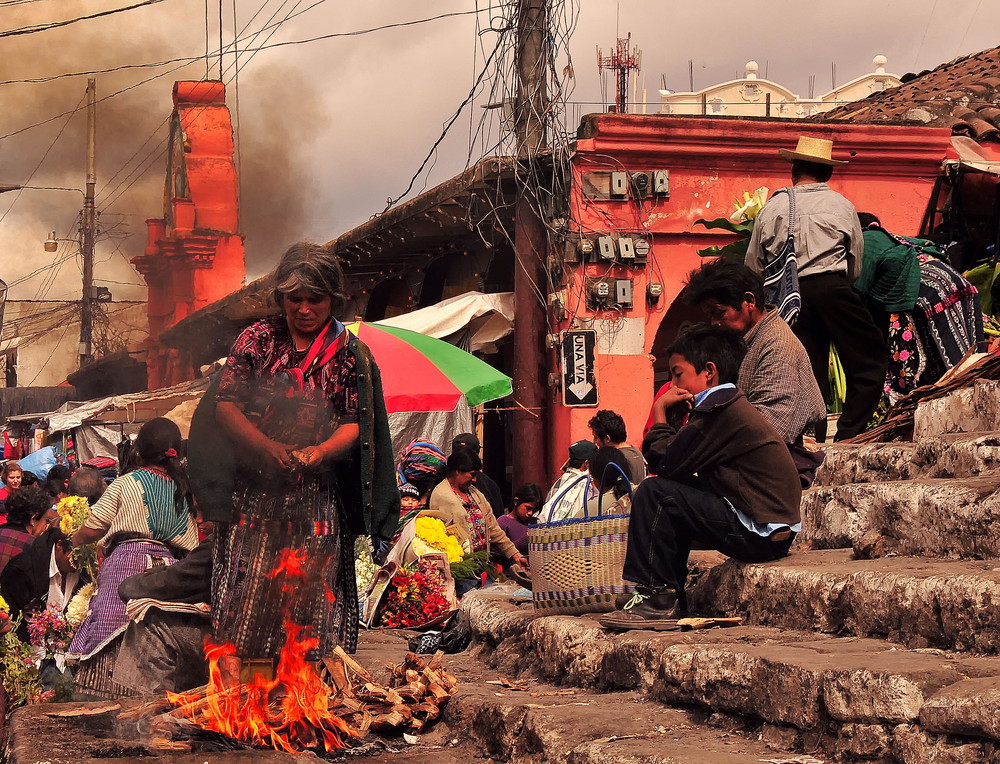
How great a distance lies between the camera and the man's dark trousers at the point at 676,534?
16.0 ft

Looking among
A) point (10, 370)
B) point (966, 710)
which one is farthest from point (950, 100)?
point (10, 370)

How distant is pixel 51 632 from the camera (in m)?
6.59

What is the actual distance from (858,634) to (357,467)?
1993 millimetres

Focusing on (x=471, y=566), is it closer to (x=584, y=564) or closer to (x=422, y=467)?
(x=422, y=467)

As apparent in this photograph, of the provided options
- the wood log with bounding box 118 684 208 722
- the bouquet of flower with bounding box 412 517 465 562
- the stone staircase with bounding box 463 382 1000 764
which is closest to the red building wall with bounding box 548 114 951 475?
the bouquet of flower with bounding box 412 517 465 562

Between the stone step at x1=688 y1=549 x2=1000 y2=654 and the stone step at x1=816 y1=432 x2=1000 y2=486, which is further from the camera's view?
the stone step at x1=816 y1=432 x2=1000 y2=486

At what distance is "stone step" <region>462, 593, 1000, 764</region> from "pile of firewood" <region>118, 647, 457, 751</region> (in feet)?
1.90

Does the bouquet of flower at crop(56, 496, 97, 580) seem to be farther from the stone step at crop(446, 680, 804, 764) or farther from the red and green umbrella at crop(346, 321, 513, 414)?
the red and green umbrella at crop(346, 321, 513, 414)

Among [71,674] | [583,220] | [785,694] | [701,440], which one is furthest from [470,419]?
[785,694]

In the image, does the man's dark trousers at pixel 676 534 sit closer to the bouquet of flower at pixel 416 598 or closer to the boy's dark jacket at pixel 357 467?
the boy's dark jacket at pixel 357 467

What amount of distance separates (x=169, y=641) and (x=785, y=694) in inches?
127

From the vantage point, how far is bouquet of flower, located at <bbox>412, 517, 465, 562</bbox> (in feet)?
27.8

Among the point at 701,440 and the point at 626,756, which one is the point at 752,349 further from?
the point at 626,756

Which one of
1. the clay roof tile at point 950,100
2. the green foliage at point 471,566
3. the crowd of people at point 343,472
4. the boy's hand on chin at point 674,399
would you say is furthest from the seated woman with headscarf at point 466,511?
the clay roof tile at point 950,100
